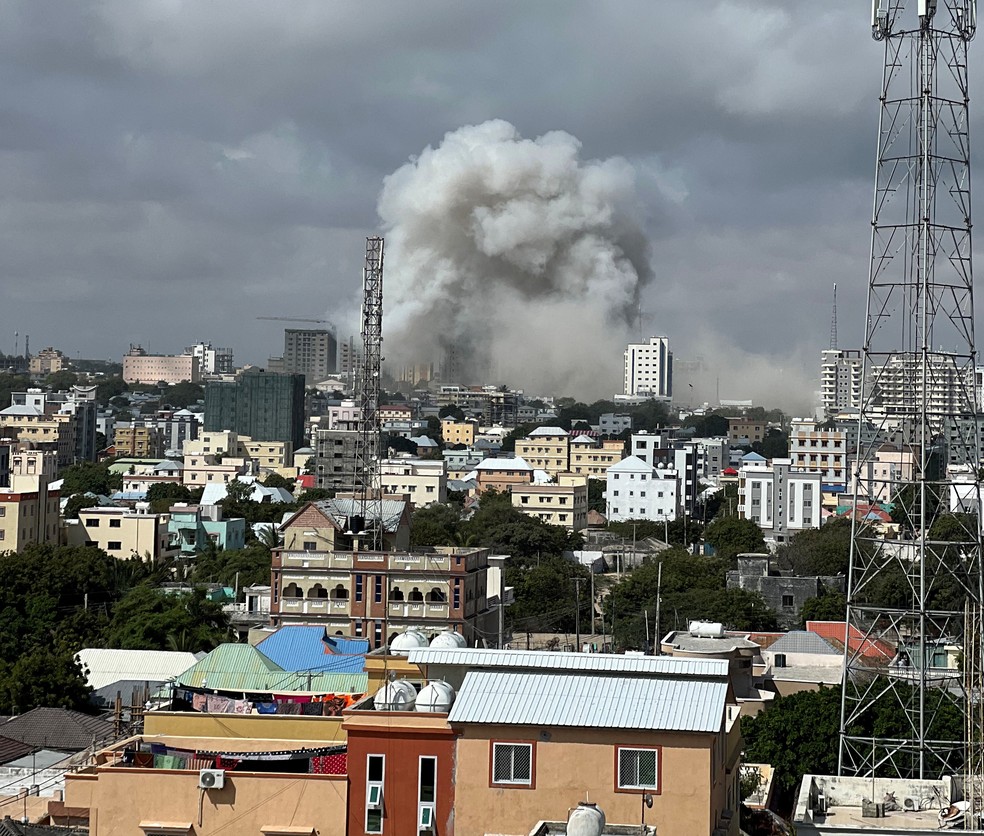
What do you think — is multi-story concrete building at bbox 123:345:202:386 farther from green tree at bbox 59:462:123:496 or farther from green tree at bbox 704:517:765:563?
green tree at bbox 704:517:765:563

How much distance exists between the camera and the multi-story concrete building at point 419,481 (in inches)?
2576

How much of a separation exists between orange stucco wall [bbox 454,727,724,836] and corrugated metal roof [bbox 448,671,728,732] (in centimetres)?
7

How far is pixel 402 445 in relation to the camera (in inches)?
3782

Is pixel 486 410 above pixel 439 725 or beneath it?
above

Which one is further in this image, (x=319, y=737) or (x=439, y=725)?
(x=319, y=737)

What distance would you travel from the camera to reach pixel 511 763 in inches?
396

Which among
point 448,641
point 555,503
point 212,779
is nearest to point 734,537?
point 555,503

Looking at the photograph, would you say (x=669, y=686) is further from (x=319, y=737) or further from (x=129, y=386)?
(x=129, y=386)

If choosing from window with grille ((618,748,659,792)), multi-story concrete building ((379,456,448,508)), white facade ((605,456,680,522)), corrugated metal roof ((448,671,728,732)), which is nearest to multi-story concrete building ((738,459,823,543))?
white facade ((605,456,680,522))

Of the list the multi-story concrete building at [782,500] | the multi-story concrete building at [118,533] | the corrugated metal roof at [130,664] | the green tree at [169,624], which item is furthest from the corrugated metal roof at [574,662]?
the multi-story concrete building at [782,500]

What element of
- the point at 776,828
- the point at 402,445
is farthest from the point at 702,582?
the point at 402,445

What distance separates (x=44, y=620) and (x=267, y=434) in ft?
243

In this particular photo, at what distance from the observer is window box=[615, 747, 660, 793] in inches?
391

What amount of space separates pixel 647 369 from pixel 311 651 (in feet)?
396
